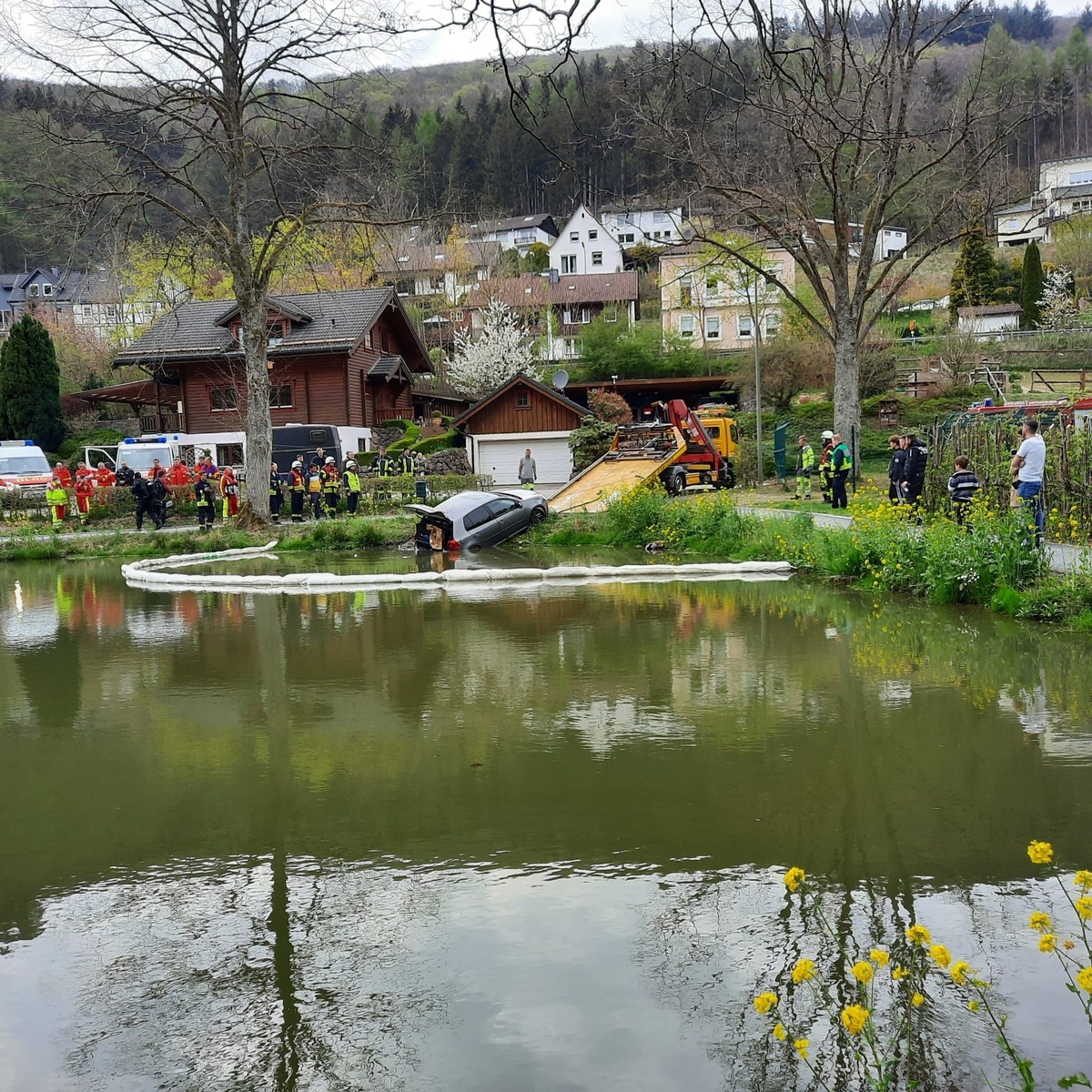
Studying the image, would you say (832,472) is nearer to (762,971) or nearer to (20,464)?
(762,971)

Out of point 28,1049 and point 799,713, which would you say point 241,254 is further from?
point 28,1049

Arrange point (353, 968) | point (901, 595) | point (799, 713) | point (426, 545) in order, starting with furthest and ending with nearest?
point (426, 545)
point (901, 595)
point (799, 713)
point (353, 968)

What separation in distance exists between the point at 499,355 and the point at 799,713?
Answer: 174 ft

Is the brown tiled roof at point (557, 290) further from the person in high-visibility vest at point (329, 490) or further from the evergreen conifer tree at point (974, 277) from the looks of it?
the person in high-visibility vest at point (329, 490)

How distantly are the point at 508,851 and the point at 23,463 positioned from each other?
3467 centimetres

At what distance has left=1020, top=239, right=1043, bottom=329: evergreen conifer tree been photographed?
205ft

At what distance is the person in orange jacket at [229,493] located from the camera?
107ft

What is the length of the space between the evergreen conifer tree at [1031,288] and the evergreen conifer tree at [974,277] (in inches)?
248

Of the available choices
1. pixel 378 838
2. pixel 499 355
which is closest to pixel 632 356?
pixel 499 355

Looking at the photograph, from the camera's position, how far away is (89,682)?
35.7 feet

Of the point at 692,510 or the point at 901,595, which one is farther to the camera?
the point at 692,510

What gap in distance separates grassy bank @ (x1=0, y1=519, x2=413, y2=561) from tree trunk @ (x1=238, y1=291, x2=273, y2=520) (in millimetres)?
1824

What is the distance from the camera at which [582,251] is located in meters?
93.9

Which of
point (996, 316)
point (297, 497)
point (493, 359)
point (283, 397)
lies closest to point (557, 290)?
point (493, 359)
